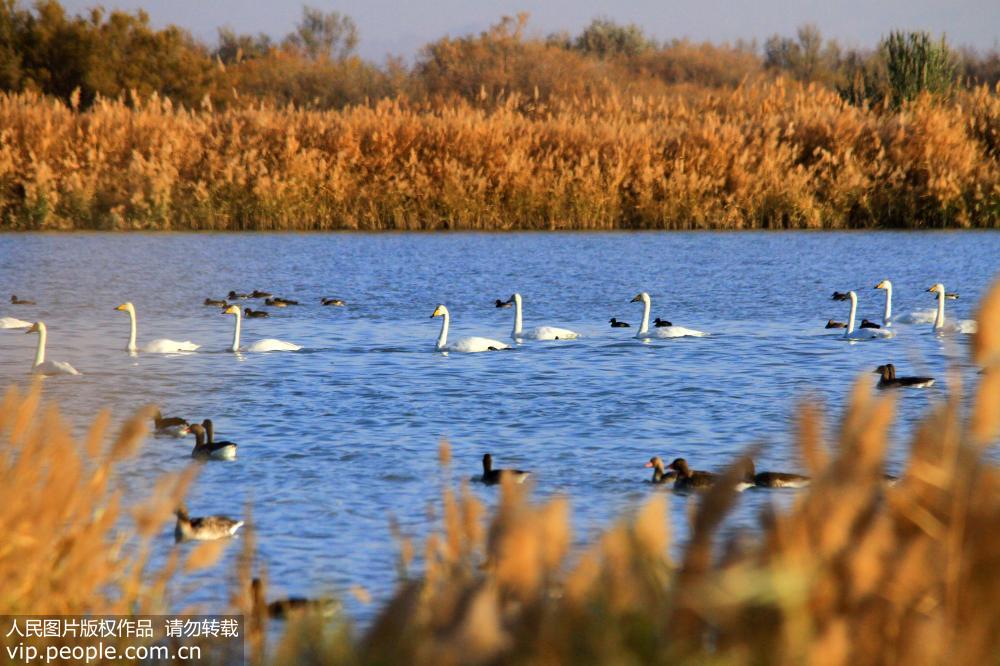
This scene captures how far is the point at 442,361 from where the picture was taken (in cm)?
1376

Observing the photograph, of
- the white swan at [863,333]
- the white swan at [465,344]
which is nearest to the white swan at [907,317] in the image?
the white swan at [863,333]

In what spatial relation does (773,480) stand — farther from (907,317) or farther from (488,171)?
(488,171)

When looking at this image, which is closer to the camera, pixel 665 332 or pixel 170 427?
pixel 170 427

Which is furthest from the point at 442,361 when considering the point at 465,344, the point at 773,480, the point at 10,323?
the point at 773,480

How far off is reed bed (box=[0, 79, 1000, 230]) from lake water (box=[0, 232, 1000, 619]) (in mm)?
854

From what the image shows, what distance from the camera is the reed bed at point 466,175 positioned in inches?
1006

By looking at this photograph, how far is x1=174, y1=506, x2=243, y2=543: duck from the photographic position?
6.41 metres

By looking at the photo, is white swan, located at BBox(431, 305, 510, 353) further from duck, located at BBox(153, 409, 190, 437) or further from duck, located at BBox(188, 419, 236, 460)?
duck, located at BBox(188, 419, 236, 460)

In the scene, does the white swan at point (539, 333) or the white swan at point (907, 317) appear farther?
the white swan at point (907, 317)

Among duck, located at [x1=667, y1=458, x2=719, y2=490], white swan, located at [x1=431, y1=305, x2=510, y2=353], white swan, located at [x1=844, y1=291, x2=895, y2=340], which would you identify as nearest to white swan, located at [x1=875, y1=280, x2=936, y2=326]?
white swan, located at [x1=844, y1=291, x2=895, y2=340]

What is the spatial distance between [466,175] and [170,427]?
660 inches

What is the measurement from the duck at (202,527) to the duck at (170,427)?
3.09 m

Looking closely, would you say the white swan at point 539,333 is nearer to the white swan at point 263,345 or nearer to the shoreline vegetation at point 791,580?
the white swan at point 263,345

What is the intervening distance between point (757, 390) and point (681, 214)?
14895 millimetres
